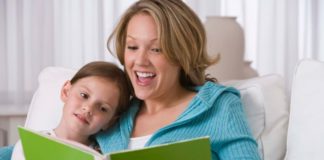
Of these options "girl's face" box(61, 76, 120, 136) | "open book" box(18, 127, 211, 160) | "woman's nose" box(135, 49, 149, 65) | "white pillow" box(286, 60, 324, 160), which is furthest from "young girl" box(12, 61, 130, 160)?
"white pillow" box(286, 60, 324, 160)

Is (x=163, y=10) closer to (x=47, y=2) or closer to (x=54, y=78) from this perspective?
(x=54, y=78)

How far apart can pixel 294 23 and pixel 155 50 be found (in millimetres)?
1271

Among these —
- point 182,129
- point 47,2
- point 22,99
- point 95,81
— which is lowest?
point 22,99

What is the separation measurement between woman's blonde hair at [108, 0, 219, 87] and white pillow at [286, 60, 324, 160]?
0.83 feet

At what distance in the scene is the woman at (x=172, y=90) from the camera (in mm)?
1234

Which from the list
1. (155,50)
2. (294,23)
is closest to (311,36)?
(294,23)

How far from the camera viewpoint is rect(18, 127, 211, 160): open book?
862mm

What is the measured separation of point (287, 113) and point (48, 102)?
2.46 ft

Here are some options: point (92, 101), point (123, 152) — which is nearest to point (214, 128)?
point (92, 101)

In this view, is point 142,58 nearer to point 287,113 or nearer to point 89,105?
point 89,105

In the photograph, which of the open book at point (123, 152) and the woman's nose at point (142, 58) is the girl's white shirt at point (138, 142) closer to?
the woman's nose at point (142, 58)

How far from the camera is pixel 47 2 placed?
89.7 inches

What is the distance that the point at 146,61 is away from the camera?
130 cm

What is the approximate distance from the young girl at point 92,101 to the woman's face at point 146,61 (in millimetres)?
64
